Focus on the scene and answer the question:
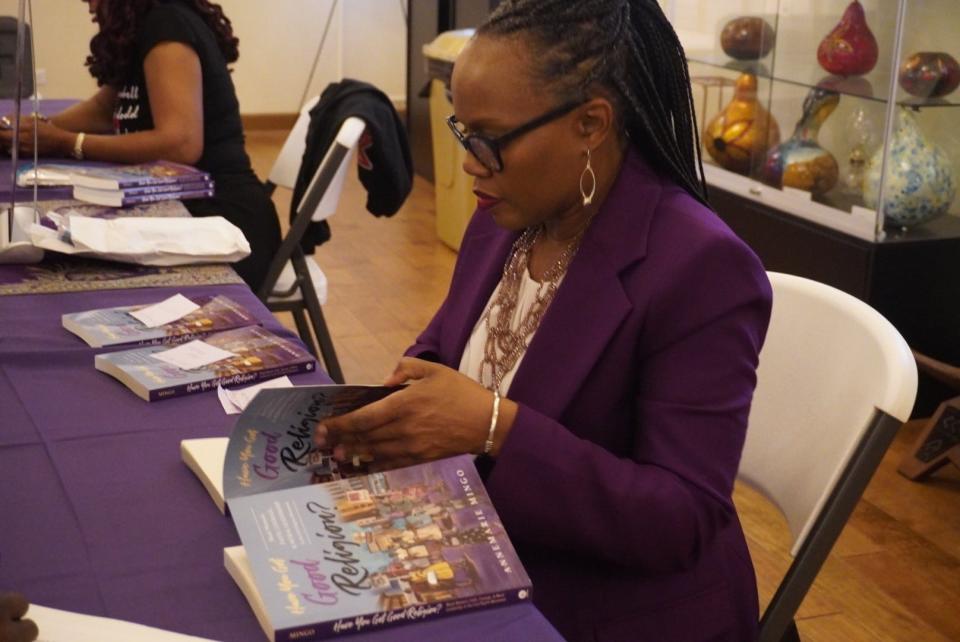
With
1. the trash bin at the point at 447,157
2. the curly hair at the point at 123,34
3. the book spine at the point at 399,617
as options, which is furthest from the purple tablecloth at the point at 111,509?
the trash bin at the point at 447,157

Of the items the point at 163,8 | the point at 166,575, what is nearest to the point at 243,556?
the point at 166,575

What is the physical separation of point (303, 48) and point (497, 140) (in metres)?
6.50

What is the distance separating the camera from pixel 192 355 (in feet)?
5.26

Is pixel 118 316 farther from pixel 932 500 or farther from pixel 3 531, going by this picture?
pixel 932 500

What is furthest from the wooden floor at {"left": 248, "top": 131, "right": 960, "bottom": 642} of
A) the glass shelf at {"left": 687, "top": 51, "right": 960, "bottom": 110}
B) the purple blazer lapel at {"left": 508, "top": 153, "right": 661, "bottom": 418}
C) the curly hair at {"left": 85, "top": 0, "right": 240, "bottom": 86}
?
the purple blazer lapel at {"left": 508, "top": 153, "right": 661, "bottom": 418}

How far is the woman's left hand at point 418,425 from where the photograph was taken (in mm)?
1223

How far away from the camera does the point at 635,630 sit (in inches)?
52.4

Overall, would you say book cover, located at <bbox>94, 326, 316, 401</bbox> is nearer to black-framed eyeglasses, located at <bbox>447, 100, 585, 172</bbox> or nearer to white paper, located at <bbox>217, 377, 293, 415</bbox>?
white paper, located at <bbox>217, 377, 293, 415</bbox>

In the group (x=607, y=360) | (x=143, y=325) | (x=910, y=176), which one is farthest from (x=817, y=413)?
(x=910, y=176)

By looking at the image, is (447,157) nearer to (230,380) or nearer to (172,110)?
(172,110)

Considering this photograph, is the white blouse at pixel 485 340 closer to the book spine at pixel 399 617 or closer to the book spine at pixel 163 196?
the book spine at pixel 399 617

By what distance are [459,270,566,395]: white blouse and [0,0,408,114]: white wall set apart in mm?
6045

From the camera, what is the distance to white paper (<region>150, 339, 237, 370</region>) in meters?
1.57

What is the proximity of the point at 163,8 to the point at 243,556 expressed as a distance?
83.7 inches
